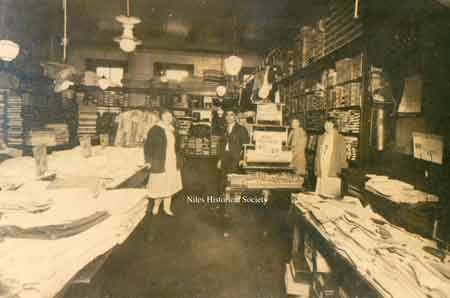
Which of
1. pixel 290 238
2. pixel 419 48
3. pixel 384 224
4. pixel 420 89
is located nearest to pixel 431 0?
pixel 419 48

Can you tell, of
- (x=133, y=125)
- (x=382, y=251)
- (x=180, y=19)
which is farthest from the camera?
(x=133, y=125)

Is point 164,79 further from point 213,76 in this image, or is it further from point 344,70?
point 344,70

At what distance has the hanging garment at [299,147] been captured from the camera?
5.56 metres

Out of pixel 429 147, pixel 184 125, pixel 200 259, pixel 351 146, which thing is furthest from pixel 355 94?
pixel 184 125

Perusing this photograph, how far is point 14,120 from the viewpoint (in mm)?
5258

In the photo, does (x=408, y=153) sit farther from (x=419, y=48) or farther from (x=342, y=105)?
(x=342, y=105)

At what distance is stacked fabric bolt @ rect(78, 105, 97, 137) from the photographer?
8.16 metres

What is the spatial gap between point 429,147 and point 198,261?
7.55 ft

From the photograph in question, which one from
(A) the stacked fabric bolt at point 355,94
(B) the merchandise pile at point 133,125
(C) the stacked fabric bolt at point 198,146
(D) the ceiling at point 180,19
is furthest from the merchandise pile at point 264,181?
(C) the stacked fabric bolt at point 198,146

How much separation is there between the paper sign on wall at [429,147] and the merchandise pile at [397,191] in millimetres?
226

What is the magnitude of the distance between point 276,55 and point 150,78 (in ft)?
11.8

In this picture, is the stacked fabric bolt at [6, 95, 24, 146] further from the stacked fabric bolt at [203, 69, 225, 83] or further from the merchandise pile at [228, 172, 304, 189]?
the stacked fabric bolt at [203, 69, 225, 83]

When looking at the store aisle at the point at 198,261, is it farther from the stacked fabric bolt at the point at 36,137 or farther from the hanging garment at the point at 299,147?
the stacked fabric bolt at the point at 36,137

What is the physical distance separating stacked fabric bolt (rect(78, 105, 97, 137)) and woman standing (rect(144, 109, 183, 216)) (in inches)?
179
